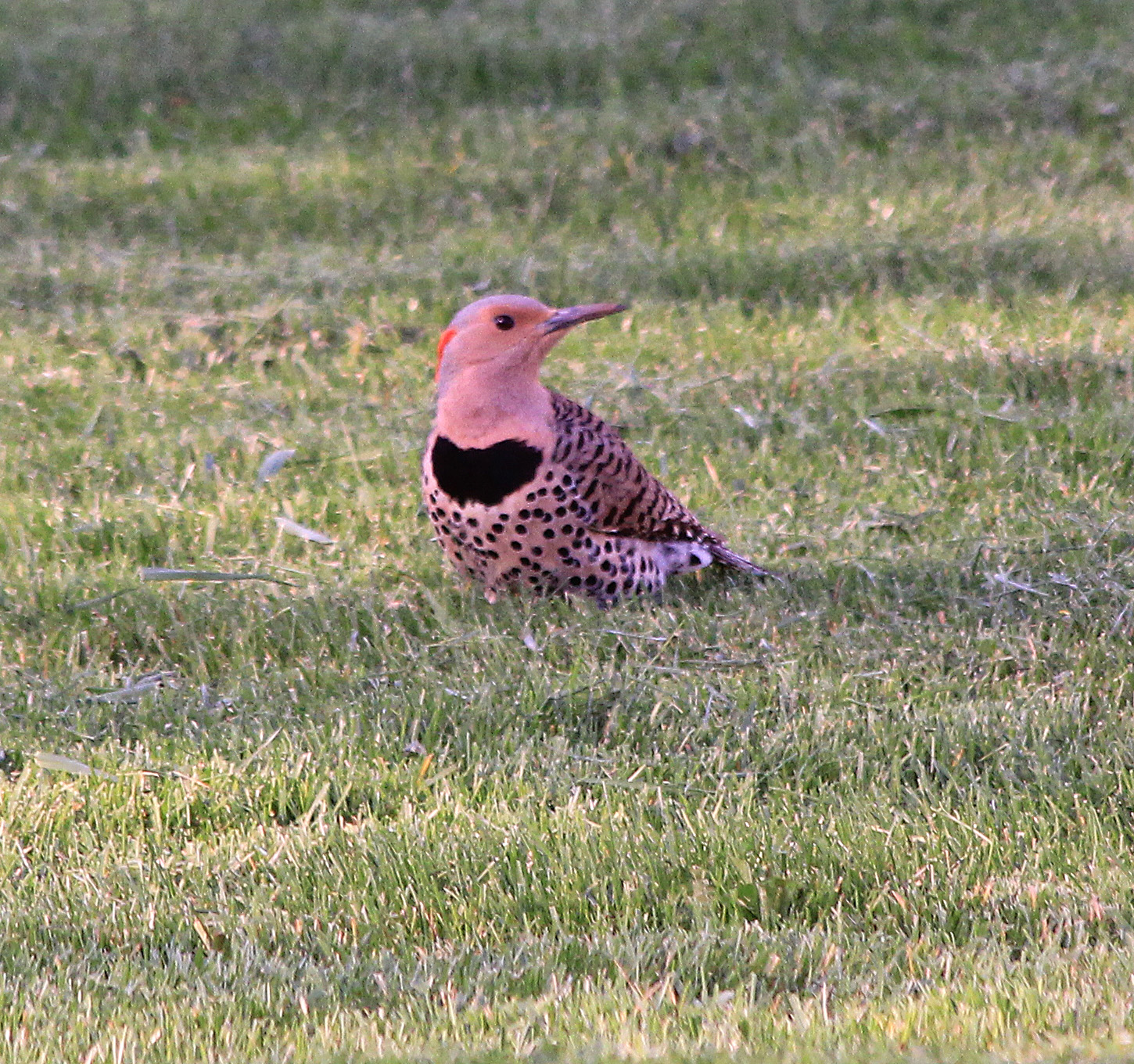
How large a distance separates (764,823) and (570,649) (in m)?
1.18

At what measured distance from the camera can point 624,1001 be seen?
3.32 m

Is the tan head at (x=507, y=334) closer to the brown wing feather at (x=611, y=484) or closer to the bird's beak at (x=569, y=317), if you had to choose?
the bird's beak at (x=569, y=317)

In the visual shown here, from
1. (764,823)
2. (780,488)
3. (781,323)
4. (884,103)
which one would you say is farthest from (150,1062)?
(884,103)

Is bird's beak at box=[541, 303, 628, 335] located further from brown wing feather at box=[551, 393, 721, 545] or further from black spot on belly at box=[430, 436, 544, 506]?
black spot on belly at box=[430, 436, 544, 506]

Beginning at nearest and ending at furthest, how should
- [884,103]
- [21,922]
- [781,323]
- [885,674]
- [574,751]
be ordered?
[21,922] < [574,751] < [885,674] < [781,323] < [884,103]

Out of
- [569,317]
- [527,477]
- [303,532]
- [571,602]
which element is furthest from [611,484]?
[303,532]

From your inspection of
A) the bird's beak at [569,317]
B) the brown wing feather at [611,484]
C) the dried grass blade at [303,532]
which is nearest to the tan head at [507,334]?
the bird's beak at [569,317]

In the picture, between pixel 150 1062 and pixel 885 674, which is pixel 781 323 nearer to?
pixel 885 674

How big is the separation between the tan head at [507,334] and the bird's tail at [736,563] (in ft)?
2.81

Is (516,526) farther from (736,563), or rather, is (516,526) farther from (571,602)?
(736,563)

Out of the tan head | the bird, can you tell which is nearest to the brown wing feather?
the bird

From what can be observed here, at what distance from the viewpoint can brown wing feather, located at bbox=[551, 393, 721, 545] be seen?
17.3 ft

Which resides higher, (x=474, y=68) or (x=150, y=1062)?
(x=474, y=68)

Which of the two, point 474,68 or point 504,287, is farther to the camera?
point 474,68
